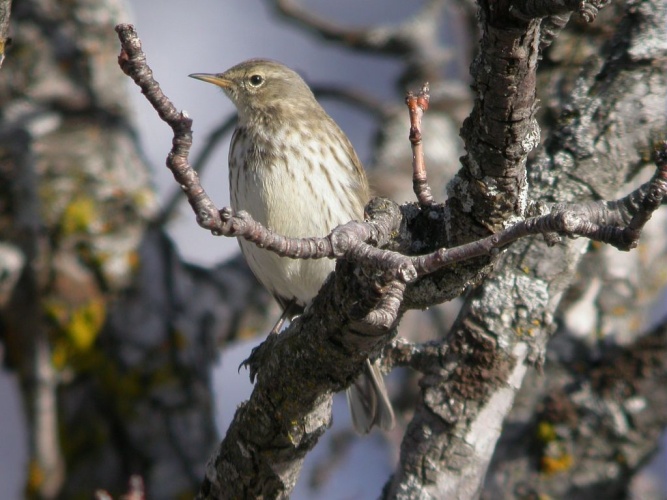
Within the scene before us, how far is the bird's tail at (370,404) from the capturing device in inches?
203

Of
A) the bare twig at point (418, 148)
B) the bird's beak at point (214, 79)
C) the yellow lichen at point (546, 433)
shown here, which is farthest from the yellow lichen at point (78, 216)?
the bare twig at point (418, 148)

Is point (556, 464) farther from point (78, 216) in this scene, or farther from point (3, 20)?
point (3, 20)

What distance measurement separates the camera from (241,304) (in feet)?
22.6

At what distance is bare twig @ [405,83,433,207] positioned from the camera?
119 inches

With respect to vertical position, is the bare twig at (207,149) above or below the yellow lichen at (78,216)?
above

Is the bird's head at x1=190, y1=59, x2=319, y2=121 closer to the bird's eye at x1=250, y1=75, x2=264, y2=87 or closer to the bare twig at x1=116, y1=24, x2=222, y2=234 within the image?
the bird's eye at x1=250, y1=75, x2=264, y2=87

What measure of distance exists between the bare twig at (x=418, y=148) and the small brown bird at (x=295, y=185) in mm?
1804

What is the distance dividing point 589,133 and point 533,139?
142cm

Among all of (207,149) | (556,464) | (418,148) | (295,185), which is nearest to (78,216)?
(207,149)

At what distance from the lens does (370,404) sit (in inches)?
206

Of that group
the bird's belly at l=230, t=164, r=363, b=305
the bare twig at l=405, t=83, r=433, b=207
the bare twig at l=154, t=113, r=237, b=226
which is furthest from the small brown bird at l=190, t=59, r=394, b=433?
the bare twig at l=405, t=83, r=433, b=207

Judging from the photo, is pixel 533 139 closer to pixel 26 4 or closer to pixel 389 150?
pixel 26 4

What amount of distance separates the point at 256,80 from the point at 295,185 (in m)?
1.26

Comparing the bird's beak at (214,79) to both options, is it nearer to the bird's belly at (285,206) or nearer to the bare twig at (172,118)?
the bird's belly at (285,206)
